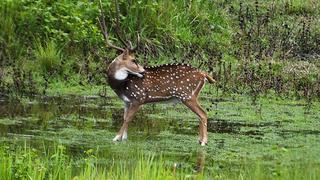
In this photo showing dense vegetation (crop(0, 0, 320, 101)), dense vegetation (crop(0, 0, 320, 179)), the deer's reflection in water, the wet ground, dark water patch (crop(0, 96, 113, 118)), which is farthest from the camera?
dense vegetation (crop(0, 0, 320, 101))

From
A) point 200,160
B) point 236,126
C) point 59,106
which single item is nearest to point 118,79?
point 236,126

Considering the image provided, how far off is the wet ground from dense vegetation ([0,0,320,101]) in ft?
2.85

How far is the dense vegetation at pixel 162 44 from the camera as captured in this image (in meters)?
15.4

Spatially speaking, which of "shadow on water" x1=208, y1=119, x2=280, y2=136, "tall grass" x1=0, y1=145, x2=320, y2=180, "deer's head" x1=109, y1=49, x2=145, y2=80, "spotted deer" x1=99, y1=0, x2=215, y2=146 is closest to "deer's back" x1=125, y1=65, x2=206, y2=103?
"spotted deer" x1=99, y1=0, x2=215, y2=146

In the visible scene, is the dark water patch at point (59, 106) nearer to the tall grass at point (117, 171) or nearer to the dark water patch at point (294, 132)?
the dark water patch at point (294, 132)

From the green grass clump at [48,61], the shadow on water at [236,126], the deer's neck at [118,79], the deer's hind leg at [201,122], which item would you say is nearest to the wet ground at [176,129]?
the shadow on water at [236,126]

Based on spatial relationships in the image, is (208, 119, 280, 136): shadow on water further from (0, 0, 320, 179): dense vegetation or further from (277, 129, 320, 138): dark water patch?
(277, 129, 320, 138): dark water patch

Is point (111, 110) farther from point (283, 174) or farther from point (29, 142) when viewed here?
point (283, 174)

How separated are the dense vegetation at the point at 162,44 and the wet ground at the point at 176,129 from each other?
34.2 inches

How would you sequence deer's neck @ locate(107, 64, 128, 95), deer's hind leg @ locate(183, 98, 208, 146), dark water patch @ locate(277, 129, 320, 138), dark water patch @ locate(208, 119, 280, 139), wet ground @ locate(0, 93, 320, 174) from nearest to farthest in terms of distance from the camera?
1. wet ground @ locate(0, 93, 320, 174)
2. deer's hind leg @ locate(183, 98, 208, 146)
3. deer's neck @ locate(107, 64, 128, 95)
4. dark water patch @ locate(277, 129, 320, 138)
5. dark water patch @ locate(208, 119, 280, 139)

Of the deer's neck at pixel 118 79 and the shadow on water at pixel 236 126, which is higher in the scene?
the deer's neck at pixel 118 79

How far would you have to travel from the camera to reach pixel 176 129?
12.5 metres

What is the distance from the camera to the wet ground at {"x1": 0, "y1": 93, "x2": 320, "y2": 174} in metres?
10.9

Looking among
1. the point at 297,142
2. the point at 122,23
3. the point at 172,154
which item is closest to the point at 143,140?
the point at 172,154
